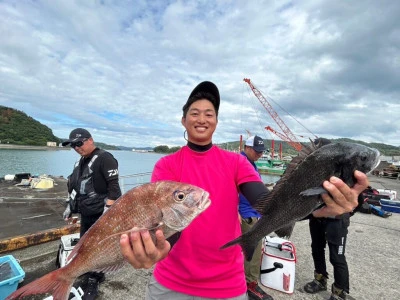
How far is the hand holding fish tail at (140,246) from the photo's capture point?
58.7 inches

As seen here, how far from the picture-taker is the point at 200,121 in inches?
81.0

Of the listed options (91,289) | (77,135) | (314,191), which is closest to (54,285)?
(314,191)

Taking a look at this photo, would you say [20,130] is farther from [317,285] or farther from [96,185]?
[317,285]

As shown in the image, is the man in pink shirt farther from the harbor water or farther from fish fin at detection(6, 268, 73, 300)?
the harbor water

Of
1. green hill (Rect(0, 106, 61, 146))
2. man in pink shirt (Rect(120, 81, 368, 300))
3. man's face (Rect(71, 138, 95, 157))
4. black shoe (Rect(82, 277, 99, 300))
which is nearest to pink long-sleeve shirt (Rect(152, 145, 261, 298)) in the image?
man in pink shirt (Rect(120, 81, 368, 300))

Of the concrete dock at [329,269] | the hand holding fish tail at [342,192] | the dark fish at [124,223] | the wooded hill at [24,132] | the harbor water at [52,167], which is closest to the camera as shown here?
the hand holding fish tail at [342,192]

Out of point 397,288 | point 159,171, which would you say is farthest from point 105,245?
point 397,288

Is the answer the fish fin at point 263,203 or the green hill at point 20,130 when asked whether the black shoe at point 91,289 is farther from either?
the green hill at point 20,130

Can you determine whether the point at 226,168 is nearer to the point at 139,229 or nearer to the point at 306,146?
the point at 306,146

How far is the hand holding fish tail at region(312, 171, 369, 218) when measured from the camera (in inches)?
57.8

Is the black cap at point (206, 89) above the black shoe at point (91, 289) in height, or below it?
above

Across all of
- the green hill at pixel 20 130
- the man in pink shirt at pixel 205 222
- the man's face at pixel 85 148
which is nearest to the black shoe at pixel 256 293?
the man in pink shirt at pixel 205 222

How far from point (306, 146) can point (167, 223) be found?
1178 millimetres

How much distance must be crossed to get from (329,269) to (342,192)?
442cm
